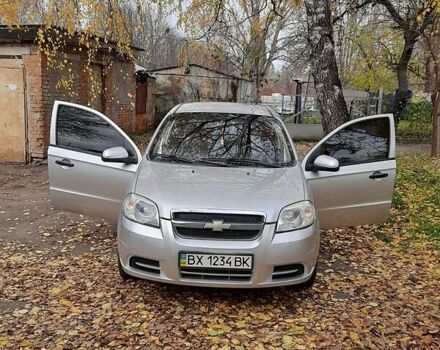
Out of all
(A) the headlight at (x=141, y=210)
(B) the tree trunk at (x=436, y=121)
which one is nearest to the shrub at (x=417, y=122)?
(B) the tree trunk at (x=436, y=121)

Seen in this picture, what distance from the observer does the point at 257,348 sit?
3.02 meters

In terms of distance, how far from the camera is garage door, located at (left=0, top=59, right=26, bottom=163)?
965cm

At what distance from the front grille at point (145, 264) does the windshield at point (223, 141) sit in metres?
1.05

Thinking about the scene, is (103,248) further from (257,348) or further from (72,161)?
(257,348)

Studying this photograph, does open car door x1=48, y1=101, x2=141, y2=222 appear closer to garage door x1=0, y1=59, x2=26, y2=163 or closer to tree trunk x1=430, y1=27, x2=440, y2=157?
garage door x1=0, y1=59, x2=26, y2=163

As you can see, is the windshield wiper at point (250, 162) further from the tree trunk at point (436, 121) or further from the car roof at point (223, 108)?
the tree trunk at point (436, 121)

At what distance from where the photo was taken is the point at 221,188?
3.47 metres

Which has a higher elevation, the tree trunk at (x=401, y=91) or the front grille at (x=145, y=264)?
the tree trunk at (x=401, y=91)

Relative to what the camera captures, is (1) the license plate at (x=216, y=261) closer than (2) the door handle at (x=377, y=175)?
Yes

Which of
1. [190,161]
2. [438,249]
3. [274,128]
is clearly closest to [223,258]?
[190,161]

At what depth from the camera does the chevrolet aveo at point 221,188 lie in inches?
129

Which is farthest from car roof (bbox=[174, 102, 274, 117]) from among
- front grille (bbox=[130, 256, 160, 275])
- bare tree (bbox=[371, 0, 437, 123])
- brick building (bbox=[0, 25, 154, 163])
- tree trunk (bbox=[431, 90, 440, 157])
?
Result: tree trunk (bbox=[431, 90, 440, 157])

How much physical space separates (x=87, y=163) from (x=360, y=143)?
9.19 ft

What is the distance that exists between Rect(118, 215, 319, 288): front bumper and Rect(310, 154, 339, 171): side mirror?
849 mm
